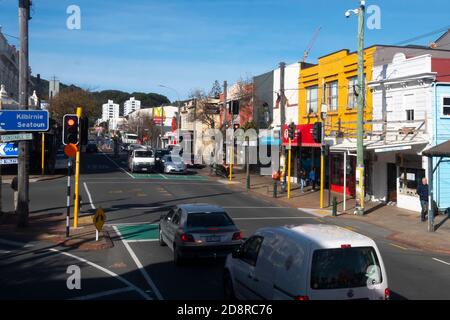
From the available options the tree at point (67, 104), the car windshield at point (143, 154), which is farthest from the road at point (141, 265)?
the tree at point (67, 104)

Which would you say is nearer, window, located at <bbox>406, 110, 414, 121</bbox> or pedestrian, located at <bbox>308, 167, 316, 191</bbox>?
window, located at <bbox>406, 110, 414, 121</bbox>

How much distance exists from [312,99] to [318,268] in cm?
2963

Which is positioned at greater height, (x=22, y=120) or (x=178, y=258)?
(x=22, y=120)

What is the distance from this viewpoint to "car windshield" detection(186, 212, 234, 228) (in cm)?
1268

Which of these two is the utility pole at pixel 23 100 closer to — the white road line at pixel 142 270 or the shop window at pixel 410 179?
the white road line at pixel 142 270

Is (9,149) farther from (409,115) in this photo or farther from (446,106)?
(446,106)

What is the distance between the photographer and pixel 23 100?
1755 cm

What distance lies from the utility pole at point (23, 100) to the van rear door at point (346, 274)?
44.0ft

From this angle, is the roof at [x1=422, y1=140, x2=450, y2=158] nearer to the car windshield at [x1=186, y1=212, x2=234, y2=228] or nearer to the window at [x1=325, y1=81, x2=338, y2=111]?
the car windshield at [x1=186, y1=212, x2=234, y2=228]

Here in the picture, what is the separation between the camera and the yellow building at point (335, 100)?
96.1ft

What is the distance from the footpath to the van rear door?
32.2ft

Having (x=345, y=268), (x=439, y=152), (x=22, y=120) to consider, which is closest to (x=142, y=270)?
(x=345, y=268)

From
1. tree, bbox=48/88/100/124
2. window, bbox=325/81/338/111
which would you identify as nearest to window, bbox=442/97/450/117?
window, bbox=325/81/338/111
